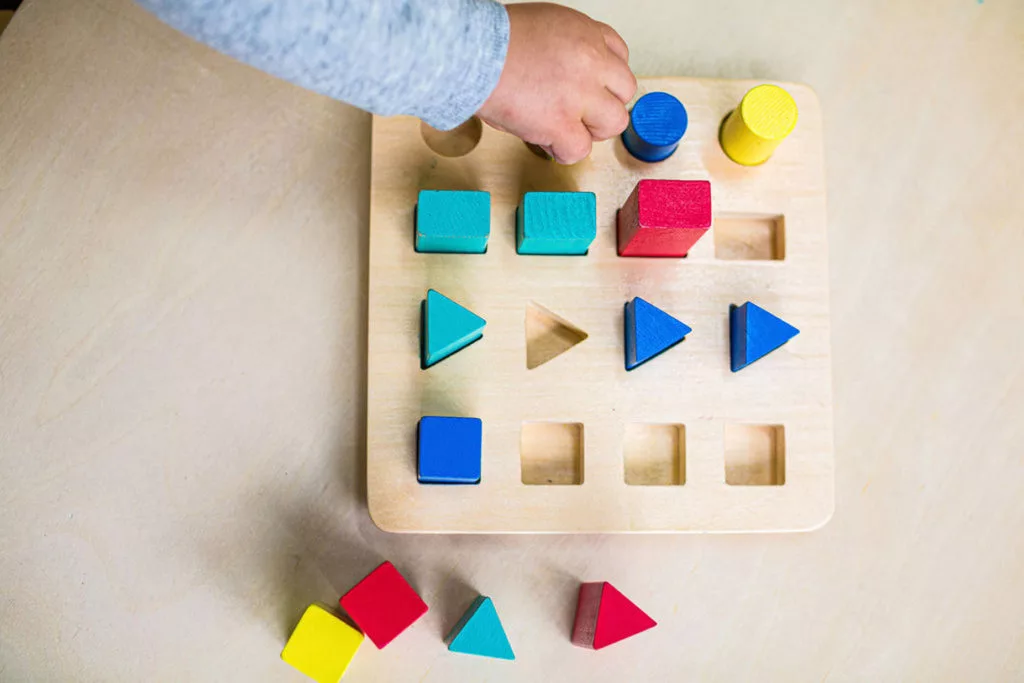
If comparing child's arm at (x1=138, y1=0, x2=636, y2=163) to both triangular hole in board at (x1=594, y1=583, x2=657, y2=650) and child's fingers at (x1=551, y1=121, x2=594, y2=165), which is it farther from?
triangular hole in board at (x1=594, y1=583, x2=657, y2=650)

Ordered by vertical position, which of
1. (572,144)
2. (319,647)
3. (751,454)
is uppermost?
(572,144)

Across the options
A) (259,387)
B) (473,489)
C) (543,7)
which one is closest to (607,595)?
(473,489)

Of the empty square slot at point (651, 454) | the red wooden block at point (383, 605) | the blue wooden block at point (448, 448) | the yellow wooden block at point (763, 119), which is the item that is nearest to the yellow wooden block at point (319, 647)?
the red wooden block at point (383, 605)

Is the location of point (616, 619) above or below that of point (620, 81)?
below

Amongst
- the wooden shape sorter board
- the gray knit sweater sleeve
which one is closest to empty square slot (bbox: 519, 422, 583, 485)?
the wooden shape sorter board

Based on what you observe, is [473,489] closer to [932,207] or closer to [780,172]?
[780,172]

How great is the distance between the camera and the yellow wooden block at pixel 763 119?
1.80ft

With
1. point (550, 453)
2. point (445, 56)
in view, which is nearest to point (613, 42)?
point (445, 56)

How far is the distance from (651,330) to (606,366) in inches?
1.6

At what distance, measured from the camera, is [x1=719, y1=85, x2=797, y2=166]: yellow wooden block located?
0.55 metres

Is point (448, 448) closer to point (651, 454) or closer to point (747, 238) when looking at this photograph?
point (651, 454)

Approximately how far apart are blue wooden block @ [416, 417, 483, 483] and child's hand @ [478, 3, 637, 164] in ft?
0.64

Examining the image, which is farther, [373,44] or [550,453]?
[550,453]

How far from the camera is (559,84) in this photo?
1.66 ft
